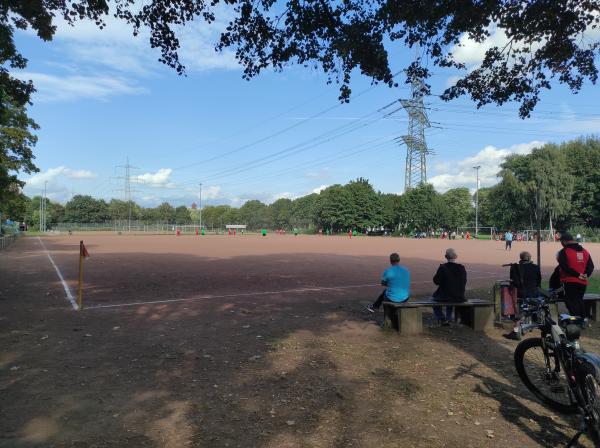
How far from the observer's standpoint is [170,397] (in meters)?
4.77

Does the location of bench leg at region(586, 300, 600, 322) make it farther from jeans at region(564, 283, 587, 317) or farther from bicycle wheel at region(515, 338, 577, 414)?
bicycle wheel at region(515, 338, 577, 414)

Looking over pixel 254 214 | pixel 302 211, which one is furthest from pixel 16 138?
pixel 254 214

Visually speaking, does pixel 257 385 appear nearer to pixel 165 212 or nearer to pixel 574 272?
pixel 574 272

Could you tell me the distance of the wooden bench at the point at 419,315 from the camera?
7.26 metres

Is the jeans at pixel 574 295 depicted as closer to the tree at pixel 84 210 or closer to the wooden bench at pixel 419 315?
the wooden bench at pixel 419 315

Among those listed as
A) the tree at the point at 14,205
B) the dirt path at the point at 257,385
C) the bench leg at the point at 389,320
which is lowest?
the dirt path at the point at 257,385

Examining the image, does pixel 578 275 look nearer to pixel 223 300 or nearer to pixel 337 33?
pixel 337 33

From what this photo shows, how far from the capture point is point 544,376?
4.59 metres

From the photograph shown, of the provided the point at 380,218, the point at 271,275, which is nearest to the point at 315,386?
the point at 271,275

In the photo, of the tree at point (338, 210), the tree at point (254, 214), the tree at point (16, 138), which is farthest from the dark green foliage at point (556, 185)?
the tree at point (254, 214)

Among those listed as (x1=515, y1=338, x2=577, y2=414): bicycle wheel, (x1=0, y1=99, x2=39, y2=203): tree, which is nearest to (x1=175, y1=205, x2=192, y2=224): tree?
(x1=0, y1=99, x2=39, y2=203): tree

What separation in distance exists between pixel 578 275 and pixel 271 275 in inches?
427

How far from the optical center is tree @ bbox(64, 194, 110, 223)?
132 m

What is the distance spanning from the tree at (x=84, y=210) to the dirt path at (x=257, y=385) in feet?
448
